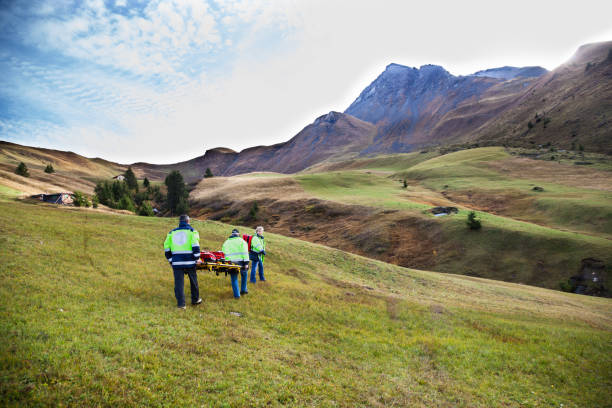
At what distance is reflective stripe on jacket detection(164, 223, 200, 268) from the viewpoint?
11.5 meters

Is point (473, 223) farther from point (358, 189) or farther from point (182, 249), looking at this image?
point (182, 249)

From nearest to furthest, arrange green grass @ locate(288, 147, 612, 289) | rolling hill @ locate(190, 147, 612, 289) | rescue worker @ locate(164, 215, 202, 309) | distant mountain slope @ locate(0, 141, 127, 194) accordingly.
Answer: rescue worker @ locate(164, 215, 202, 309) < green grass @ locate(288, 147, 612, 289) < rolling hill @ locate(190, 147, 612, 289) < distant mountain slope @ locate(0, 141, 127, 194)

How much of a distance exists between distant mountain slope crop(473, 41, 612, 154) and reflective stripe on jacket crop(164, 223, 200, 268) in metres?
120

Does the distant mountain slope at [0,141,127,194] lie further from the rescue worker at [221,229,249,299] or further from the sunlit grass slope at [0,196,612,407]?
the rescue worker at [221,229,249,299]

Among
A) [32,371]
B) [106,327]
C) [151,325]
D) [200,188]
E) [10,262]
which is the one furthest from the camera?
[200,188]

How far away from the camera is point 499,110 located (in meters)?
193

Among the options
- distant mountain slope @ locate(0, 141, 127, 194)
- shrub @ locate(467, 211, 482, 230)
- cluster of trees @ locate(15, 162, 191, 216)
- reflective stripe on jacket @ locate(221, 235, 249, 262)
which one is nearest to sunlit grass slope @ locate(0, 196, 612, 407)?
reflective stripe on jacket @ locate(221, 235, 249, 262)

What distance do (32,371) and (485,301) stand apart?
2514cm

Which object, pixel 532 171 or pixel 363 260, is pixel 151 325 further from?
pixel 532 171

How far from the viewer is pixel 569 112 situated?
378 feet

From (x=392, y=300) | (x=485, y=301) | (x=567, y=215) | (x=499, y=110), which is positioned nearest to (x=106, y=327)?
(x=392, y=300)

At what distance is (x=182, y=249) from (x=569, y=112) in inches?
6069

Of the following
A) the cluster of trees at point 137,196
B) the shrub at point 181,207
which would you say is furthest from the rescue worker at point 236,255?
the shrub at point 181,207

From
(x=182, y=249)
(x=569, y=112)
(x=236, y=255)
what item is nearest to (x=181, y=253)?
(x=182, y=249)
